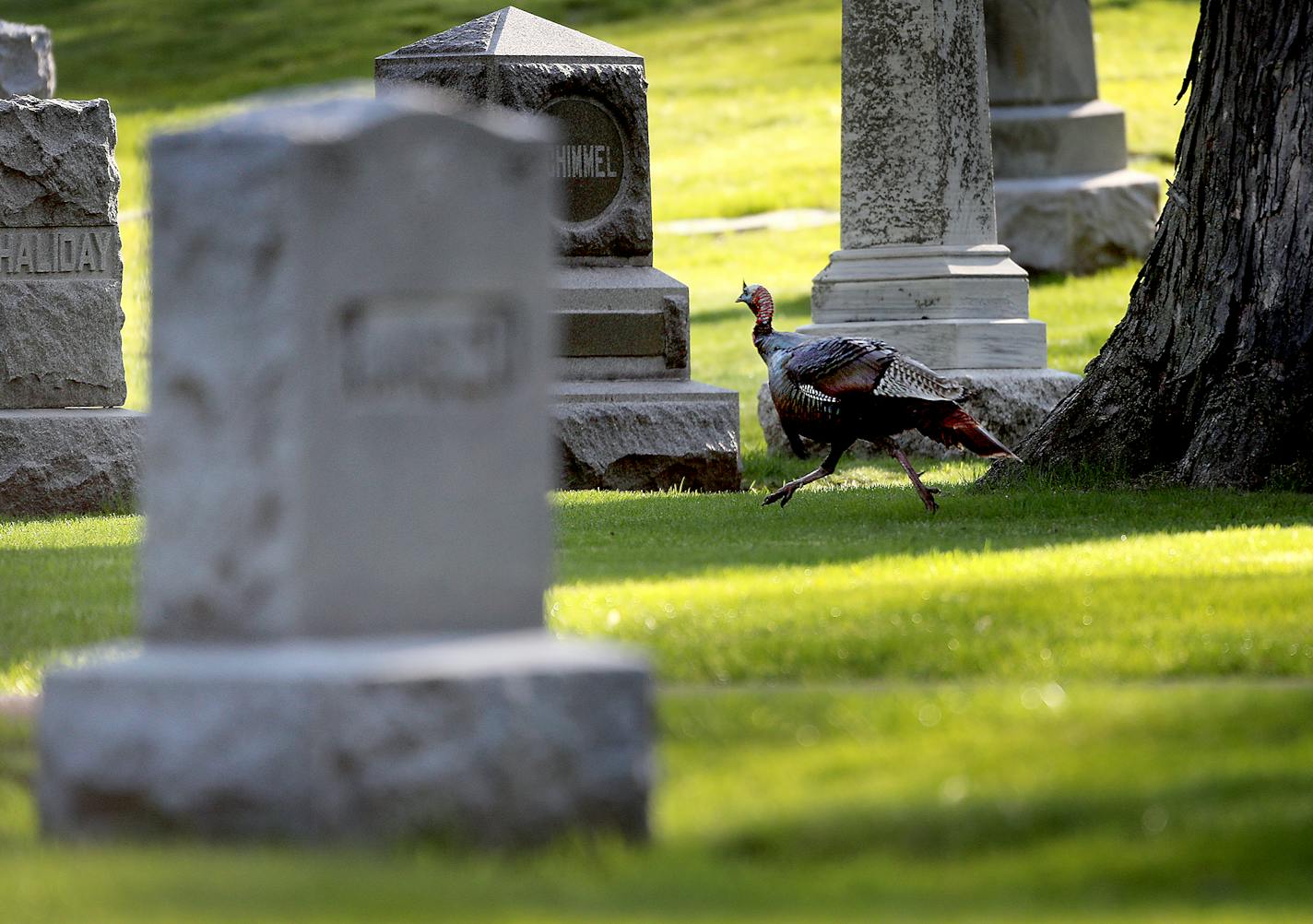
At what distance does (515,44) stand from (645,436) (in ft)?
8.64

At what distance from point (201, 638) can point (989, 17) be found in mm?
18736

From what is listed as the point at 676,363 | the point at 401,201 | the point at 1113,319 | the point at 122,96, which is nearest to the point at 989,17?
the point at 1113,319

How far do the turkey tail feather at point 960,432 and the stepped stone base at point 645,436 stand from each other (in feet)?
10.8

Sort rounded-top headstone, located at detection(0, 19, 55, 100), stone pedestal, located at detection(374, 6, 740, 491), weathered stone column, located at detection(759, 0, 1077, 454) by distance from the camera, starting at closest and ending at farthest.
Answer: stone pedestal, located at detection(374, 6, 740, 491) → weathered stone column, located at detection(759, 0, 1077, 454) → rounded-top headstone, located at detection(0, 19, 55, 100)

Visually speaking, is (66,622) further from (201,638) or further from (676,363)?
(676,363)

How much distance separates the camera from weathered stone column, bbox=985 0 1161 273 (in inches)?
826

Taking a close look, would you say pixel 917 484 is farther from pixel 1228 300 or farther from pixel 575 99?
pixel 575 99

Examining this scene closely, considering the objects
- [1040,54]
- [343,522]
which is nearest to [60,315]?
[343,522]

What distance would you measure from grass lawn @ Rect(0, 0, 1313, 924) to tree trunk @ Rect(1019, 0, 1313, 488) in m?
0.33

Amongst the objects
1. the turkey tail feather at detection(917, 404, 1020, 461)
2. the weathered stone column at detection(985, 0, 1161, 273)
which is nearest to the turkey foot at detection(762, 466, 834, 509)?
the turkey tail feather at detection(917, 404, 1020, 461)

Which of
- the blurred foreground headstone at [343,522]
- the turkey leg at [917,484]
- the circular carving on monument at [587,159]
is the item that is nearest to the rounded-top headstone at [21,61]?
the circular carving on monument at [587,159]

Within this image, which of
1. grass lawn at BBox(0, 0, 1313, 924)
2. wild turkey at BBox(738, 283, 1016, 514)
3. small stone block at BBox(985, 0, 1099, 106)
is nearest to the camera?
grass lawn at BBox(0, 0, 1313, 924)

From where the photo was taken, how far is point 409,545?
4234mm

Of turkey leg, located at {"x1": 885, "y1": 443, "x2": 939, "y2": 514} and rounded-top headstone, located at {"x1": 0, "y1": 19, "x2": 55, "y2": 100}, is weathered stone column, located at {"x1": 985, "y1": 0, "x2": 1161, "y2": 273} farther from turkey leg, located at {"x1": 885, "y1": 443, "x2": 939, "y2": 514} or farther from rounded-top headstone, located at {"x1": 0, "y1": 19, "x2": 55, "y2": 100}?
turkey leg, located at {"x1": 885, "y1": 443, "x2": 939, "y2": 514}
